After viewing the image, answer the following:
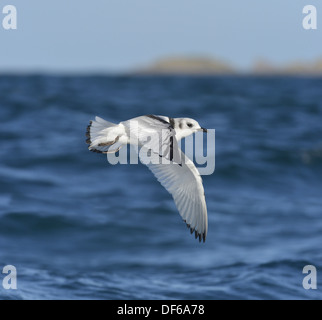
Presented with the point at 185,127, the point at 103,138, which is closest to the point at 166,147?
the point at 103,138

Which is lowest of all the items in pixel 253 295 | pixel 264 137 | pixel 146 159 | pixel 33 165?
Answer: pixel 253 295

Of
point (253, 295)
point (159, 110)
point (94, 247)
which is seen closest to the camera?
point (253, 295)

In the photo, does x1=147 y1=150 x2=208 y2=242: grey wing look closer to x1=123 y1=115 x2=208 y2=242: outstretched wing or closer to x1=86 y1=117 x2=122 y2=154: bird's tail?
x1=123 y1=115 x2=208 y2=242: outstretched wing

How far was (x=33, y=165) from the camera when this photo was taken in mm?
12992

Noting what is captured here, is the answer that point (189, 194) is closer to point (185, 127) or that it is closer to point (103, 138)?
point (185, 127)

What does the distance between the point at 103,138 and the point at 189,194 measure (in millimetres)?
1368

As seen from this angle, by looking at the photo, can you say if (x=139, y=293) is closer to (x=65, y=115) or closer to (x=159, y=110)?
(x=65, y=115)

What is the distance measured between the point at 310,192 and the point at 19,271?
6264 mm

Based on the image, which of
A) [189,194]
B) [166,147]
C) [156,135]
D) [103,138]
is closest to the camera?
[166,147]

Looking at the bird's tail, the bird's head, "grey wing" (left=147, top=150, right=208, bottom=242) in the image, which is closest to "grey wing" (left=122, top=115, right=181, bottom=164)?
the bird's tail

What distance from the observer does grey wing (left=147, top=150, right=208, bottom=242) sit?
5.86 m

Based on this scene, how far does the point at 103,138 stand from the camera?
16.2 feet

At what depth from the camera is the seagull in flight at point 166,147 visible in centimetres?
450

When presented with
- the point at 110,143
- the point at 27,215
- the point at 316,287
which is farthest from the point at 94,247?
the point at 110,143
